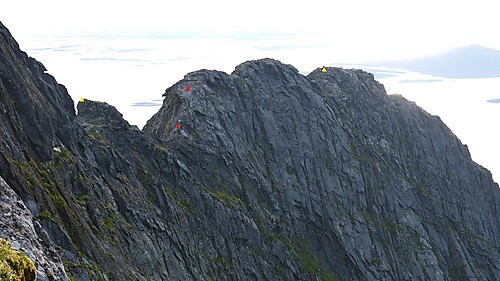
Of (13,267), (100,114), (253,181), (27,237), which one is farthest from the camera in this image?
(253,181)

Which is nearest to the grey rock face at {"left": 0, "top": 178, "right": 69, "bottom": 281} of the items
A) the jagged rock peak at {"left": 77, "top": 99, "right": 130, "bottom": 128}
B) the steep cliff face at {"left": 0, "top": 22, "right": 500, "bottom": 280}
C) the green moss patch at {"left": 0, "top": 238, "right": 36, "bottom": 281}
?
the green moss patch at {"left": 0, "top": 238, "right": 36, "bottom": 281}

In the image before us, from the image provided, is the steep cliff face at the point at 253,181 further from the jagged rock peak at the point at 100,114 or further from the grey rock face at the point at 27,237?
the grey rock face at the point at 27,237

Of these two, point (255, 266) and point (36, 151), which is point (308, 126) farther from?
point (36, 151)

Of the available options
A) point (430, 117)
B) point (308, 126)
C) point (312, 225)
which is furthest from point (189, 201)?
point (430, 117)

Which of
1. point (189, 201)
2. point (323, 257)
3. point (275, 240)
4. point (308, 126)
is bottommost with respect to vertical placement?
point (323, 257)

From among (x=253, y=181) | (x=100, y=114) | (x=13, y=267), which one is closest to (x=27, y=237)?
(x=13, y=267)

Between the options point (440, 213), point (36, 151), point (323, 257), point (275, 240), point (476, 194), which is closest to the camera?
point (36, 151)

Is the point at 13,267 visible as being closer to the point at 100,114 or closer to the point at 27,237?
the point at 27,237

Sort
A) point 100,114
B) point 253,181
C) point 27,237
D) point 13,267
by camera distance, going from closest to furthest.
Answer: point 13,267, point 27,237, point 100,114, point 253,181

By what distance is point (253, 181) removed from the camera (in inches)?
3344

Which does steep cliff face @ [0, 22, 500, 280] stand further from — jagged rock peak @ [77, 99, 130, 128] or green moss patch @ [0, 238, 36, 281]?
green moss patch @ [0, 238, 36, 281]

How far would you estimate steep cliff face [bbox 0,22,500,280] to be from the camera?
4684 centimetres

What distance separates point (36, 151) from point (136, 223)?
16793mm

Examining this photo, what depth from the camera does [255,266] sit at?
7481 centimetres
